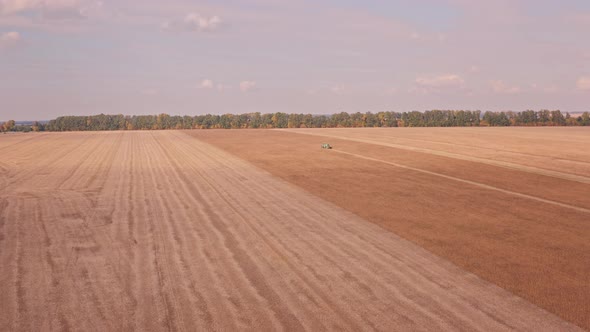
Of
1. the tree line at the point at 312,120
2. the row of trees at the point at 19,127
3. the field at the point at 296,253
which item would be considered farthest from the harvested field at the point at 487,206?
the row of trees at the point at 19,127

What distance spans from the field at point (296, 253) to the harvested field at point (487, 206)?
5 cm

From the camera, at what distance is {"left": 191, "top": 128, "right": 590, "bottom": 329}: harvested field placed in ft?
26.2

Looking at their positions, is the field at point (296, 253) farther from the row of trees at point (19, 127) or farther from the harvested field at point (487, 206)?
the row of trees at point (19, 127)

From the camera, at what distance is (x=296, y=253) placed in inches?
361

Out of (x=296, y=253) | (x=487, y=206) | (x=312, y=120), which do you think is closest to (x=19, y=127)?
(x=312, y=120)

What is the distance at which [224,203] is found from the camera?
14.1 meters

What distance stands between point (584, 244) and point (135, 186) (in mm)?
13580

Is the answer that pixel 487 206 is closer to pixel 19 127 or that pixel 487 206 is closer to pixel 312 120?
pixel 312 120

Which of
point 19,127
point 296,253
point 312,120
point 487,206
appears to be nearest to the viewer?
point 296,253

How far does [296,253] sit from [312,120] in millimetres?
86496

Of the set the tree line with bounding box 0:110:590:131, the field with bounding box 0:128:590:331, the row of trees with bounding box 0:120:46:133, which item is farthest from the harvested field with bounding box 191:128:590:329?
the row of trees with bounding box 0:120:46:133

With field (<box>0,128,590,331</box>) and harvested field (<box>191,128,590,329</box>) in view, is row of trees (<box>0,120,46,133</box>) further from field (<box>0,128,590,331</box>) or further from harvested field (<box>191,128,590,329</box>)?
field (<box>0,128,590,331</box>)

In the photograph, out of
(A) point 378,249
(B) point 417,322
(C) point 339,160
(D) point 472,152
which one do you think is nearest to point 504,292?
(B) point 417,322

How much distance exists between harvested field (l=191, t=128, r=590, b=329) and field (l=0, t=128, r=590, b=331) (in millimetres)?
52
